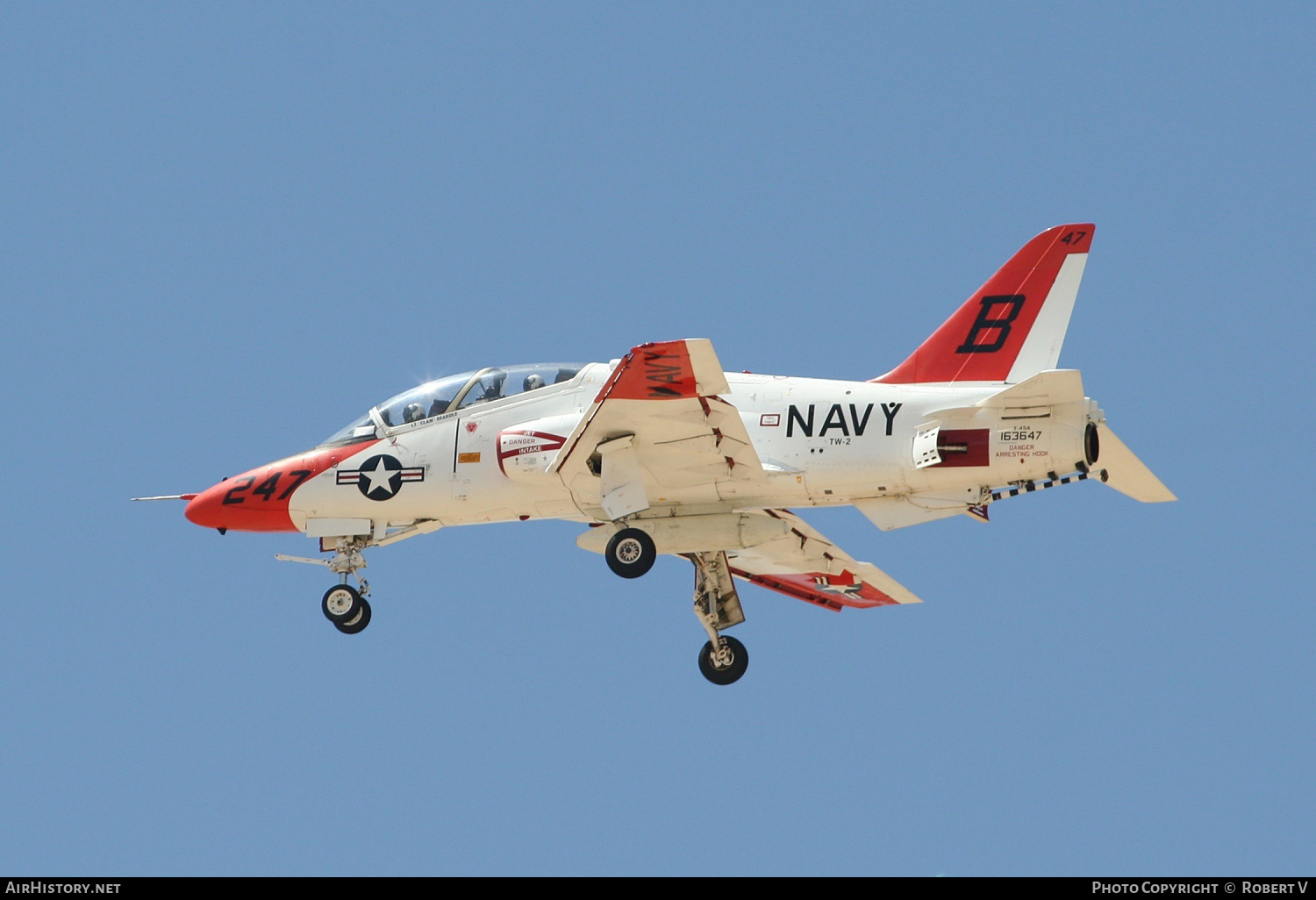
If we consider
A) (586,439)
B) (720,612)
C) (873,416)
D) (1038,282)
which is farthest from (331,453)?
(1038,282)

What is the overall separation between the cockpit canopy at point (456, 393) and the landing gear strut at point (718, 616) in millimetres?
3597

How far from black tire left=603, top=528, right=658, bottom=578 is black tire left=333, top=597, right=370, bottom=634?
3901 mm

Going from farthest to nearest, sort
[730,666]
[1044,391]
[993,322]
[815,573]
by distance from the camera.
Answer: [815,573], [730,666], [993,322], [1044,391]

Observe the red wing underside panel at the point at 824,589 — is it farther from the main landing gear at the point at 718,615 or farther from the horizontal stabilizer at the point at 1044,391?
the horizontal stabilizer at the point at 1044,391

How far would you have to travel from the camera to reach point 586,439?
2105cm

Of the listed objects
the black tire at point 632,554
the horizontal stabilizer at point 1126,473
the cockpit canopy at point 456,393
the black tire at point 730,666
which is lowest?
the black tire at point 730,666

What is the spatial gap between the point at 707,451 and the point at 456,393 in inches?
151

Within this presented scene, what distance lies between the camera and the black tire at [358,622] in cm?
2317

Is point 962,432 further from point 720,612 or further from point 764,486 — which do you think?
point 720,612

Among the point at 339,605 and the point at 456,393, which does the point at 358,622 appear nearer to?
the point at 339,605

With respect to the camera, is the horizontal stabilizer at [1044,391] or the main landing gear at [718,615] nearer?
the horizontal stabilizer at [1044,391]

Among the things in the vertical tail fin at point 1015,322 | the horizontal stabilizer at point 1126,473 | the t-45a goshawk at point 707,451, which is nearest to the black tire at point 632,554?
the t-45a goshawk at point 707,451

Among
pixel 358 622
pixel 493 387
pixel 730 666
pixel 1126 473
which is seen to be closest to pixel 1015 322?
pixel 1126 473

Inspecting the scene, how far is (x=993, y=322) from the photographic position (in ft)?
70.2
